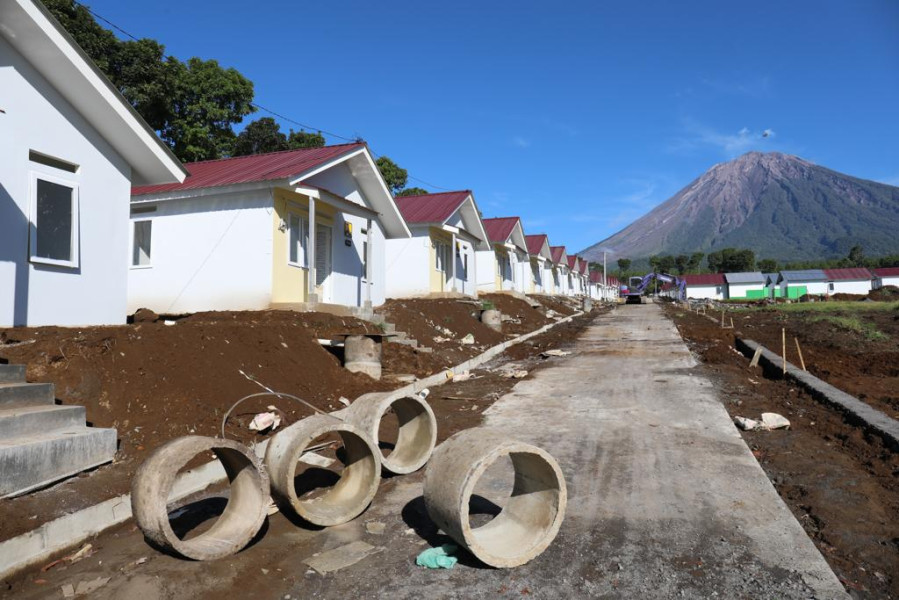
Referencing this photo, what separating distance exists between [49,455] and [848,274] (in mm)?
105092

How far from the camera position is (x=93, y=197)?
886 centimetres

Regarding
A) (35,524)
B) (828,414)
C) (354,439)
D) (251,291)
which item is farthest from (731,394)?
(251,291)

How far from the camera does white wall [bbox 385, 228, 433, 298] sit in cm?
2305

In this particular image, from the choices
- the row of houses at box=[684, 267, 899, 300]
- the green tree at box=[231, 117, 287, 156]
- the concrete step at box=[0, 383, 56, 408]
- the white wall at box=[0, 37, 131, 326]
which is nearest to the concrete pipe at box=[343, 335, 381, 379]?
the white wall at box=[0, 37, 131, 326]

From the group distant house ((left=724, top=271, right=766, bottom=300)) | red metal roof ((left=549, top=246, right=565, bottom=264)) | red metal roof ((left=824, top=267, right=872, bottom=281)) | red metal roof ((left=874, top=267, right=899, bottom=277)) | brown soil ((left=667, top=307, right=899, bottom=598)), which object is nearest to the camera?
brown soil ((left=667, top=307, right=899, bottom=598))

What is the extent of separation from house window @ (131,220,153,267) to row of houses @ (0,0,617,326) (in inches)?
1.4

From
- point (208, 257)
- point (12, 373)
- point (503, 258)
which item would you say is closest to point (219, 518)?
point (12, 373)

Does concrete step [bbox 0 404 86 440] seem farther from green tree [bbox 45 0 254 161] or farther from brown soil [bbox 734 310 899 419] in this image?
green tree [bbox 45 0 254 161]

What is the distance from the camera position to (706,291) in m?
98.2

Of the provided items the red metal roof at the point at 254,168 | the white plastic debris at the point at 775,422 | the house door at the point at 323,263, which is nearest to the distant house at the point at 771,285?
the house door at the point at 323,263

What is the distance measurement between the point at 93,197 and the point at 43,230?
3.20ft

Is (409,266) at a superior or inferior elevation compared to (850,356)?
superior

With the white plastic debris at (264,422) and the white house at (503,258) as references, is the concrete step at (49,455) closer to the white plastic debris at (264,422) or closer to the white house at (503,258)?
the white plastic debris at (264,422)

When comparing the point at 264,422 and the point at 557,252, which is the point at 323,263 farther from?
the point at 557,252
